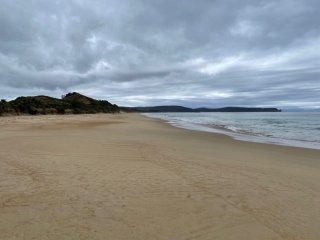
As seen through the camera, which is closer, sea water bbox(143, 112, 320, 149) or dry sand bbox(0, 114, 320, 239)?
dry sand bbox(0, 114, 320, 239)

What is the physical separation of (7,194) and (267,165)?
760cm

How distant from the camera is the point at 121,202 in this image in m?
4.21

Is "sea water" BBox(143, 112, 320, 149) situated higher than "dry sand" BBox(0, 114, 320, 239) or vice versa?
"dry sand" BBox(0, 114, 320, 239)

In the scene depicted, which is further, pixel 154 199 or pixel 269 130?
pixel 269 130

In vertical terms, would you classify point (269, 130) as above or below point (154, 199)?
below

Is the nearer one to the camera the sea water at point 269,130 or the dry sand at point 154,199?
the dry sand at point 154,199

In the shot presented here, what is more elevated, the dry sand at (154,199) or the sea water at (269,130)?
the dry sand at (154,199)

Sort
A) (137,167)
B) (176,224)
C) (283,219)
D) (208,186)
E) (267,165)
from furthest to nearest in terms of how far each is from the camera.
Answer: (267,165) → (137,167) → (208,186) → (283,219) → (176,224)

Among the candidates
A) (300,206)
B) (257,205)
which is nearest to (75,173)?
(257,205)

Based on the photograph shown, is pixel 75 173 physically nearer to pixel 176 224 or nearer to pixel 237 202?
pixel 176 224

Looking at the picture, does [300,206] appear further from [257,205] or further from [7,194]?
[7,194]

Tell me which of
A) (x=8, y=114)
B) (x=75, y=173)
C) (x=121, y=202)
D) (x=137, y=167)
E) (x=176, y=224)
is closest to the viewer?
(x=176, y=224)

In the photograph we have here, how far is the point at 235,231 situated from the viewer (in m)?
3.33

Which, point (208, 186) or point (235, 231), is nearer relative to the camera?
point (235, 231)
